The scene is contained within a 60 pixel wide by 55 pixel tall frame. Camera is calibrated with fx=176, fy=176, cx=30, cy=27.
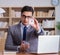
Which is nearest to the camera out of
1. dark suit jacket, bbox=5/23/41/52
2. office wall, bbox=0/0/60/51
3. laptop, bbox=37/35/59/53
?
laptop, bbox=37/35/59/53

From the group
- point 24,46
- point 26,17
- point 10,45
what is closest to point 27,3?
point 26,17

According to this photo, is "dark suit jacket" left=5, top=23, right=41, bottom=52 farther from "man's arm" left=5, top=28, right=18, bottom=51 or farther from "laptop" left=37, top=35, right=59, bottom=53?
"laptop" left=37, top=35, right=59, bottom=53

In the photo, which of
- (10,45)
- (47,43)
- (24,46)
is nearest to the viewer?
(47,43)

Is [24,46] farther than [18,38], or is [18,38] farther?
[18,38]

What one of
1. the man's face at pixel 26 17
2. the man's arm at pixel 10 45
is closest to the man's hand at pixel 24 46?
the man's arm at pixel 10 45

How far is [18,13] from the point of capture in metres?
5.60

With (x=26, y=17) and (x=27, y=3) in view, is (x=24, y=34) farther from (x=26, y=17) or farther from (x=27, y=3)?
(x=27, y=3)

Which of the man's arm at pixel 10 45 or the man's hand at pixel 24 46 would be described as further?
the man's arm at pixel 10 45

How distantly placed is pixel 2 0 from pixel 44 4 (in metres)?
1.34

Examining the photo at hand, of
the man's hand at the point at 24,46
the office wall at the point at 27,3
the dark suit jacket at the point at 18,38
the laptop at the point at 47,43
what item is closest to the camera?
the laptop at the point at 47,43

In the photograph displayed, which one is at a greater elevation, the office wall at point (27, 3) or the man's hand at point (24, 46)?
the office wall at point (27, 3)

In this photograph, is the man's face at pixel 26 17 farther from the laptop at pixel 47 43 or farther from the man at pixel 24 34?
the laptop at pixel 47 43

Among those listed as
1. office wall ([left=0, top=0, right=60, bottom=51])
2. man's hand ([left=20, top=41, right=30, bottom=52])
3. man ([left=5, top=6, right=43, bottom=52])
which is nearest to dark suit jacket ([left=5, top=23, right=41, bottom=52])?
man ([left=5, top=6, right=43, bottom=52])

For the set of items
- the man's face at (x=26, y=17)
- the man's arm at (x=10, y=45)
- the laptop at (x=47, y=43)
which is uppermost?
the man's face at (x=26, y=17)
